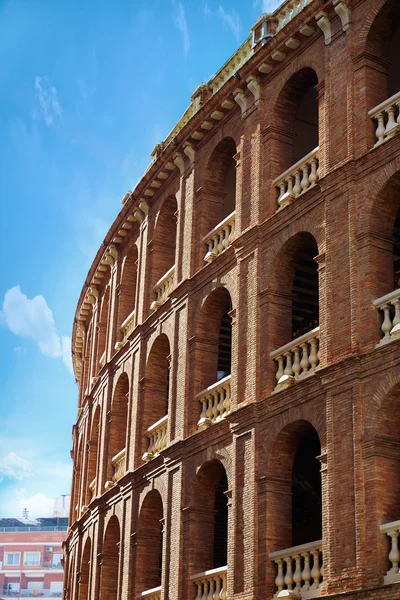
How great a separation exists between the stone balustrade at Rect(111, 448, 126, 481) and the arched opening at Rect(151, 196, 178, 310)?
4789 millimetres

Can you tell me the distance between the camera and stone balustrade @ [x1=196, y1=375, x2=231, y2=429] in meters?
24.4

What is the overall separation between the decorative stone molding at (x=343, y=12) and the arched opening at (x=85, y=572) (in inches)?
759

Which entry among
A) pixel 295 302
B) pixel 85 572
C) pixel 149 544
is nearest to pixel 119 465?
pixel 149 544

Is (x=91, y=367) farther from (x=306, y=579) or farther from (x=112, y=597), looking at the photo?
(x=306, y=579)

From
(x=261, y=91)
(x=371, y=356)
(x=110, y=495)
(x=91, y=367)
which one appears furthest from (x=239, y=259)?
(x=91, y=367)

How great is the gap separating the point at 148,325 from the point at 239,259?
612cm

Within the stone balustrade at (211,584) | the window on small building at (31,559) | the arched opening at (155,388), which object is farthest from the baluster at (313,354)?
the window on small building at (31,559)

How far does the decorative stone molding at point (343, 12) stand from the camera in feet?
74.2

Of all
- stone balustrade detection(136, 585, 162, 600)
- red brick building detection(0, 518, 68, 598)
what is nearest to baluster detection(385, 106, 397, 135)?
stone balustrade detection(136, 585, 162, 600)

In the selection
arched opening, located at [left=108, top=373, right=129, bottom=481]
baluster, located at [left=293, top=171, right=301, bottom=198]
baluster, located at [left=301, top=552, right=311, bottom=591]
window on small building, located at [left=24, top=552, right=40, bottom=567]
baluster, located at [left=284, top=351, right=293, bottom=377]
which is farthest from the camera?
window on small building, located at [left=24, top=552, right=40, bottom=567]

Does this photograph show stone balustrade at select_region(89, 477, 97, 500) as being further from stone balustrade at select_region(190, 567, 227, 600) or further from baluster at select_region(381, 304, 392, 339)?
baluster at select_region(381, 304, 392, 339)

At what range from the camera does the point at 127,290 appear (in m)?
34.5

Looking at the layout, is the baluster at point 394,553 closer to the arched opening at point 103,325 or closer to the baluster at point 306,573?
the baluster at point 306,573

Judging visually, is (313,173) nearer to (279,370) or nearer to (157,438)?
(279,370)
